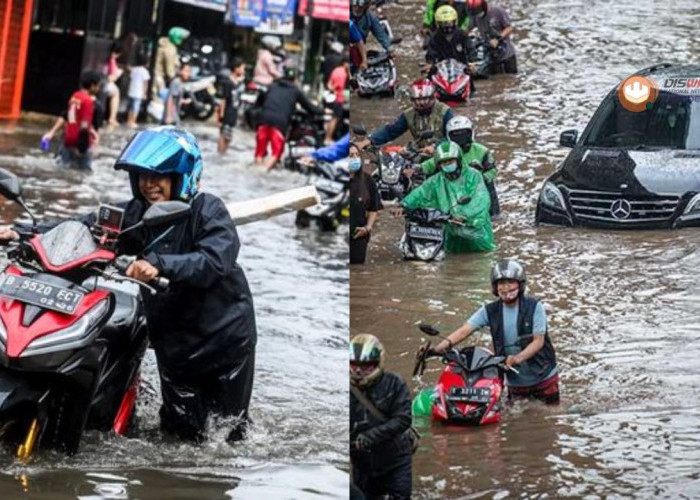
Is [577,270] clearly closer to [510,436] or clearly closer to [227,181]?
[510,436]

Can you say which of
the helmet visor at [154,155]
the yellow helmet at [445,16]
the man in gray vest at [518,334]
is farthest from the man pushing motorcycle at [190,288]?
the man in gray vest at [518,334]

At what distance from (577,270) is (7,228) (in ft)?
6.07

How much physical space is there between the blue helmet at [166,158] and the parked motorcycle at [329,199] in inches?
306

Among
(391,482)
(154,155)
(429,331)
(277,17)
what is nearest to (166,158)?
(154,155)

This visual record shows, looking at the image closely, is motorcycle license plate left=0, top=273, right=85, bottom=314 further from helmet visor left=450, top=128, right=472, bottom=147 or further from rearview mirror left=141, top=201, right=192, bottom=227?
helmet visor left=450, top=128, right=472, bottom=147

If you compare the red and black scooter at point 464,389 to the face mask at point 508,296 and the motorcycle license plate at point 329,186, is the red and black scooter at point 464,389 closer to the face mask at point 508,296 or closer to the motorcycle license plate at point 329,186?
the face mask at point 508,296

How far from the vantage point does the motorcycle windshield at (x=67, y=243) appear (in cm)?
454

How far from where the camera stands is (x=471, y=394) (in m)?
3.85

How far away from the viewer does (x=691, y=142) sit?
13.5 ft

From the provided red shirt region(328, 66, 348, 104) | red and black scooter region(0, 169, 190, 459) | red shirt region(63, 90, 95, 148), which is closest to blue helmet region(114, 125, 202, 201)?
red and black scooter region(0, 169, 190, 459)

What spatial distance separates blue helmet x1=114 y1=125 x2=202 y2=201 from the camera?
4.75 meters

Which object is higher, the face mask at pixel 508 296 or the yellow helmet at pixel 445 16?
the yellow helmet at pixel 445 16

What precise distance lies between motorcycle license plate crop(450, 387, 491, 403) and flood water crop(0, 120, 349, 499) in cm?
121

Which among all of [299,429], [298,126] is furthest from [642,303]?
[298,126]
